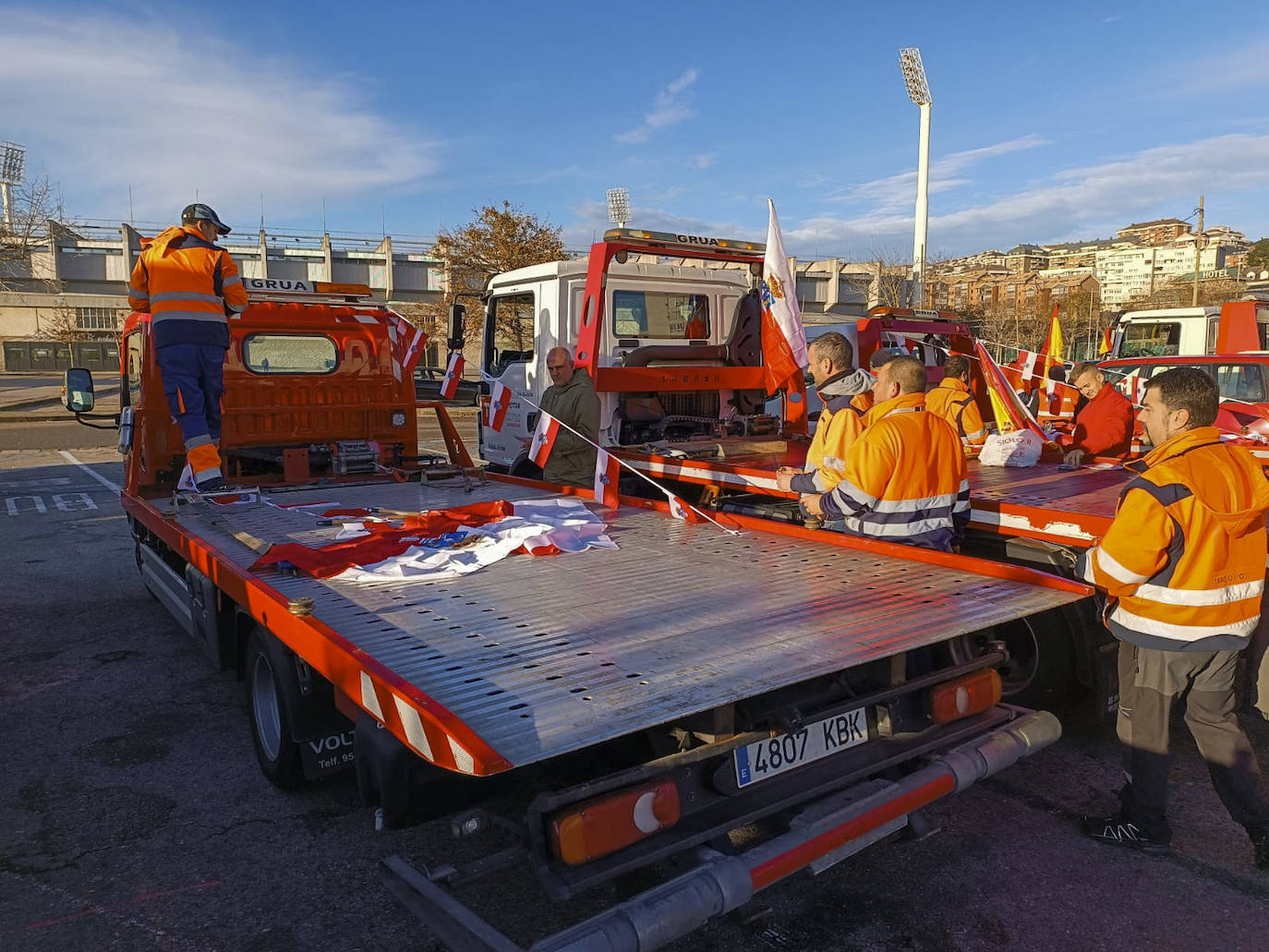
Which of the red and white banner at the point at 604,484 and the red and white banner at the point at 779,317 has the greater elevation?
the red and white banner at the point at 779,317

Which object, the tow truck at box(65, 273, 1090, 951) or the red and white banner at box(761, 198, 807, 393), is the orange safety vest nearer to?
the tow truck at box(65, 273, 1090, 951)

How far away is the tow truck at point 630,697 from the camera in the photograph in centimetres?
226

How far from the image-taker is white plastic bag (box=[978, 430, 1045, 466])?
6.47m

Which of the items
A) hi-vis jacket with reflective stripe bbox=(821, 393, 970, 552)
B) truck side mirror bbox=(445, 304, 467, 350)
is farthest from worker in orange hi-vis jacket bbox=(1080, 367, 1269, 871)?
truck side mirror bbox=(445, 304, 467, 350)

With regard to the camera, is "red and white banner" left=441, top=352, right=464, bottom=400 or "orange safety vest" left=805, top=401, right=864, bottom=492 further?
"red and white banner" left=441, top=352, right=464, bottom=400

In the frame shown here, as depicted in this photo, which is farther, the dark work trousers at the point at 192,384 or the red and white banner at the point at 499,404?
the red and white banner at the point at 499,404

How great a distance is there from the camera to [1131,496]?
3119mm

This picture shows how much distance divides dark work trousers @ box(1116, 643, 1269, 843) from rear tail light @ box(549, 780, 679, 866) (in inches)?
79.9

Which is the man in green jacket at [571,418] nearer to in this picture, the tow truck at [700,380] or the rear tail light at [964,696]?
the tow truck at [700,380]

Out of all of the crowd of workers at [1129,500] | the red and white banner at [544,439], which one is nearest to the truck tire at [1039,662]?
the crowd of workers at [1129,500]

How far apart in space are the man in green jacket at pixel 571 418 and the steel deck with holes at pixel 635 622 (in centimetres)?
204

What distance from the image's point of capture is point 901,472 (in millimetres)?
4020

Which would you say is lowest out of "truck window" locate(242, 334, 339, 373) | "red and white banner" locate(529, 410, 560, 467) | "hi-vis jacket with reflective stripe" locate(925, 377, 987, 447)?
"red and white banner" locate(529, 410, 560, 467)

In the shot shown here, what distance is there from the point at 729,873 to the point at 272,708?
237cm
